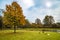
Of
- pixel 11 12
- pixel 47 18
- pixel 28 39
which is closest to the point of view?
pixel 28 39

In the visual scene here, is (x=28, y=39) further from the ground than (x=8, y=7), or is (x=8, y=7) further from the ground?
(x=8, y=7)

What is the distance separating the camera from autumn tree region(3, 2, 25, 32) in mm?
37750

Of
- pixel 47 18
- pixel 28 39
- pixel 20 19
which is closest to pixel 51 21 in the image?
pixel 47 18

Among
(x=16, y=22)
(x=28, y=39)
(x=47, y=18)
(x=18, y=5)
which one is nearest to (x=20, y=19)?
(x=16, y=22)

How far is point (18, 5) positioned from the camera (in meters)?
38.3

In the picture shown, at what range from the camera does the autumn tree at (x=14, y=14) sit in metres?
37.8

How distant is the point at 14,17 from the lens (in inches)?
1497

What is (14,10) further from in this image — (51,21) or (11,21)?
→ (51,21)

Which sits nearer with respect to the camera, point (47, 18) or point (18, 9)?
point (18, 9)

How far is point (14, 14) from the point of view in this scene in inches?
1485

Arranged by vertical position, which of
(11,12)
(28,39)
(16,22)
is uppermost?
(11,12)

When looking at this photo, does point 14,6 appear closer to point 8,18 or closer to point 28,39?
point 8,18

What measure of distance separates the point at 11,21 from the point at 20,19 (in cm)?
241

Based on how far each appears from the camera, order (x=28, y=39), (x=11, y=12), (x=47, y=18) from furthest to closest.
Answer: (x=47, y=18), (x=11, y=12), (x=28, y=39)
